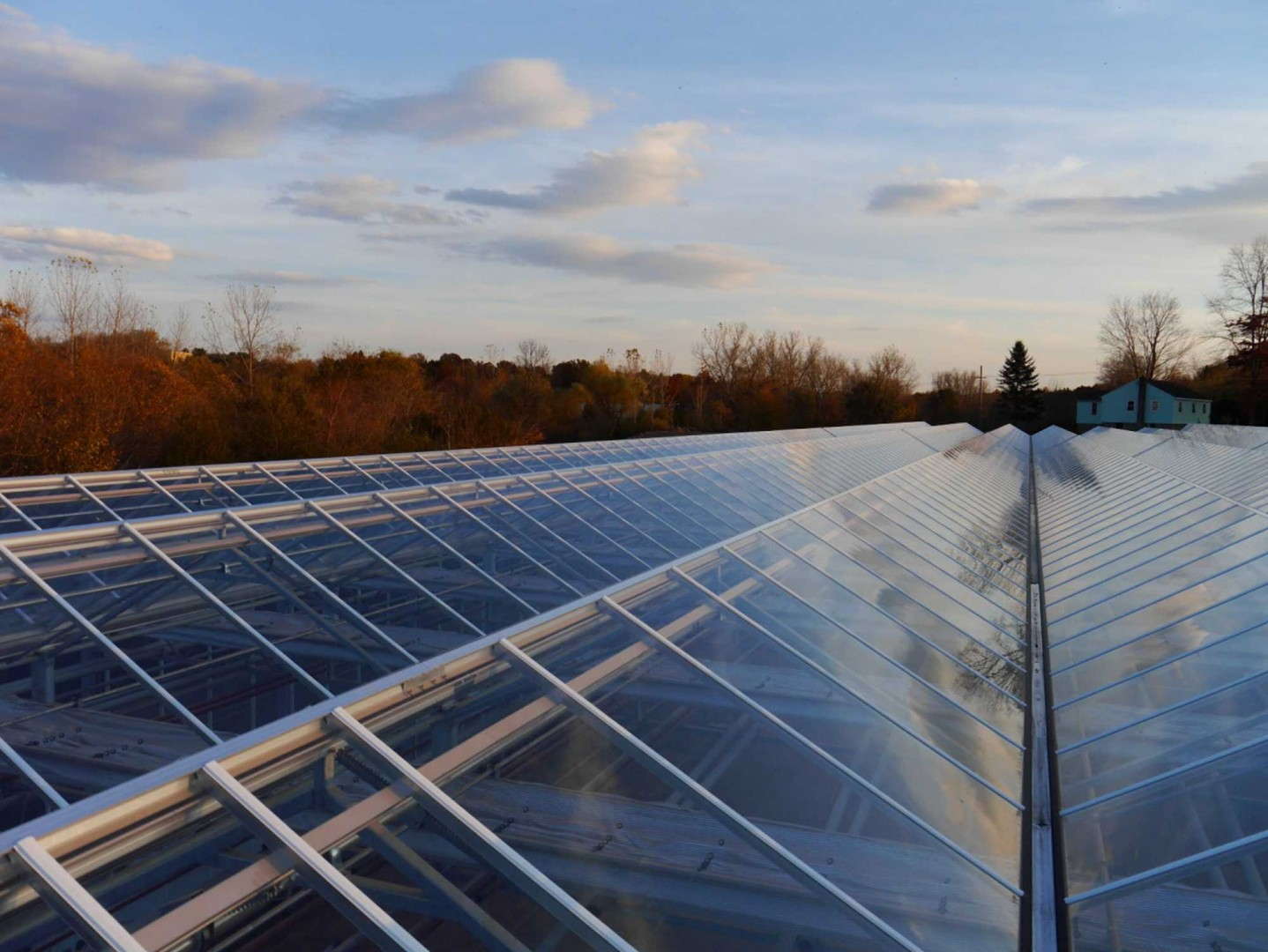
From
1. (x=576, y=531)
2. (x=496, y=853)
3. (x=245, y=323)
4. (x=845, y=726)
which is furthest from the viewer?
(x=245, y=323)

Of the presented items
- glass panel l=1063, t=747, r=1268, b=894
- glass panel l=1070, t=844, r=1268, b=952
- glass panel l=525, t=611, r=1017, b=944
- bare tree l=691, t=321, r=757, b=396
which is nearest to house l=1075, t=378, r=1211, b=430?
bare tree l=691, t=321, r=757, b=396

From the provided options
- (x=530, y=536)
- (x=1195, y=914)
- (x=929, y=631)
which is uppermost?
(x=530, y=536)

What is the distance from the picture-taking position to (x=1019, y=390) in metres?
95.6

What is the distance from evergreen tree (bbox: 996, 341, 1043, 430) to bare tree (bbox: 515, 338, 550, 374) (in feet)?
154

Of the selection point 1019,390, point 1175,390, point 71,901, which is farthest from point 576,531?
point 1019,390

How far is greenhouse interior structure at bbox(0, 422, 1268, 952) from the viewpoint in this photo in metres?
2.55

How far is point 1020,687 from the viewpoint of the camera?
6.87 meters

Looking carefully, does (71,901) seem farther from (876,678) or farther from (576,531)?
(576,531)

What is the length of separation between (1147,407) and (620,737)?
83048mm

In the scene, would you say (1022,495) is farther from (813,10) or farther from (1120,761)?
(1120,761)

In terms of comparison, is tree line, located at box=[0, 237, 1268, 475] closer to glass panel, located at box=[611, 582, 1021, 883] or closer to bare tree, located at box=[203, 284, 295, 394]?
bare tree, located at box=[203, 284, 295, 394]

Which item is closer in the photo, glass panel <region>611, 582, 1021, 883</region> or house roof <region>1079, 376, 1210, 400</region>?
glass panel <region>611, 582, 1021, 883</region>

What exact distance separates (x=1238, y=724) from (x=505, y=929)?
4279 mm

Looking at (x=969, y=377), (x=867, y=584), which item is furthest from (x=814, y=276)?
(x=969, y=377)
